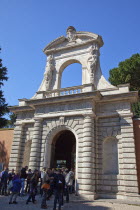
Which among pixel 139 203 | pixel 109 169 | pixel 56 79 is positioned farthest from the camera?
pixel 56 79

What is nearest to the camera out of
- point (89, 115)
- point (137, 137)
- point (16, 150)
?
point (137, 137)

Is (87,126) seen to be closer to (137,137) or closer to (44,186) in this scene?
(137,137)

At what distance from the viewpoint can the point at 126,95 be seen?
12961 millimetres

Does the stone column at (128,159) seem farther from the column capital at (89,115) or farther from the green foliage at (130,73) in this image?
the green foliage at (130,73)

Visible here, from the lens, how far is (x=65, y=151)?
1633 centimetres

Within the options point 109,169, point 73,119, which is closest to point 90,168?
point 109,169

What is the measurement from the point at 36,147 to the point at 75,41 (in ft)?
34.9

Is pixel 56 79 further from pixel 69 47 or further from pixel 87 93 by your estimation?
pixel 87 93

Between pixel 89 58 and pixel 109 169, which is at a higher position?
pixel 89 58

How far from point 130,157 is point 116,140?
162cm

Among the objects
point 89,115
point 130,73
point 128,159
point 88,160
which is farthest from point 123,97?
point 130,73

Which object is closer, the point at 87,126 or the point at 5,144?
the point at 87,126

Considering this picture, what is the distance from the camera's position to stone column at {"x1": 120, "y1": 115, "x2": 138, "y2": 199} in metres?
11.0

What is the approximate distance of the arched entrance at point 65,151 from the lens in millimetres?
15750
